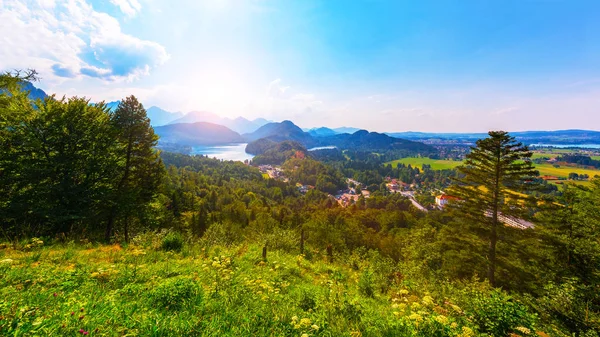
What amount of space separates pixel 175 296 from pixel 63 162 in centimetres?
1407

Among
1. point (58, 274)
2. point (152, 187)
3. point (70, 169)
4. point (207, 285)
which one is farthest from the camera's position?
point (152, 187)

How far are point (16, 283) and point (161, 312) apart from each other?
108 inches

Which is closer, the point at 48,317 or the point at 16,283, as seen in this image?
the point at 48,317

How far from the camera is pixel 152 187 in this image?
1744 centimetres

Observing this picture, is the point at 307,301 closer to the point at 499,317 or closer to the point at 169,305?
the point at 169,305

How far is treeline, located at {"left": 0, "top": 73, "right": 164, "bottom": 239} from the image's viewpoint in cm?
1142

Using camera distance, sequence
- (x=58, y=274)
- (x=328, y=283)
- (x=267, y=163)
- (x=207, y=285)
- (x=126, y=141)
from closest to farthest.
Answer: (x=58, y=274), (x=207, y=285), (x=328, y=283), (x=126, y=141), (x=267, y=163)

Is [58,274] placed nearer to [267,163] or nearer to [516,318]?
[516,318]

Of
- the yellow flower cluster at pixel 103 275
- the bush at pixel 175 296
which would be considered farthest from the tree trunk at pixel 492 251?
the yellow flower cluster at pixel 103 275

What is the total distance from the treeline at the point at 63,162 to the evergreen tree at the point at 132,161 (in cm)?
6

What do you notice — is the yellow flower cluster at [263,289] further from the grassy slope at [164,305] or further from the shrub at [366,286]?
the shrub at [366,286]

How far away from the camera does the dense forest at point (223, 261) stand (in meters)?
3.73

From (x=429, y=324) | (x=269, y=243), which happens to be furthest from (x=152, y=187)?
(x=429, y=324)

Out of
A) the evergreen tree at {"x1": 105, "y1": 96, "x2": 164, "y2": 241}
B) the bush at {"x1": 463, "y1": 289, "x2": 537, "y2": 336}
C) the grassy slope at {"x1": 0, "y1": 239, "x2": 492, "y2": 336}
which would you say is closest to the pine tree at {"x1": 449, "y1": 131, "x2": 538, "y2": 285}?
the grassy slope at {"x1": 0, "y1": 239, "x2": 492, "y2": 336}
